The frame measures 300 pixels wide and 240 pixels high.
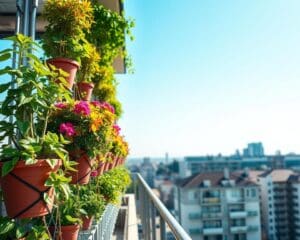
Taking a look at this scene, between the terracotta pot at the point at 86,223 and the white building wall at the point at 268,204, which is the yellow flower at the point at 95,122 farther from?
the white building wall at the point at 268,204

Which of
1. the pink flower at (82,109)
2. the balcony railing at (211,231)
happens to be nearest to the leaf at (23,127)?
the pink flower at (82,109)

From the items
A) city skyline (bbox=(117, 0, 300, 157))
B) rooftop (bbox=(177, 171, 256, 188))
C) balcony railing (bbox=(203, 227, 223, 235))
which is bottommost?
balcony railing (bbox=(203, 227, 223, 235))

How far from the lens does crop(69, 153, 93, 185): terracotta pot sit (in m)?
1.60

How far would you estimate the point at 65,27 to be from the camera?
1.90m

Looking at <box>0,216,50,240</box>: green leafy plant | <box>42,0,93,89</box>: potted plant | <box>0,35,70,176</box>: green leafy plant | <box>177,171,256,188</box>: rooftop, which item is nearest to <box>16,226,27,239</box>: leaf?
<box>0,216,50,240</box>: green leafy plant

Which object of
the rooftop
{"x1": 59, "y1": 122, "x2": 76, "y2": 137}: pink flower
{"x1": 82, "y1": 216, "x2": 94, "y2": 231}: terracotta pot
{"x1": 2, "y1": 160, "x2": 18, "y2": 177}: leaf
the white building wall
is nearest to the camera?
{"x1": 2, "y1": 160, "x2": 18, "y2": 177}: leaf

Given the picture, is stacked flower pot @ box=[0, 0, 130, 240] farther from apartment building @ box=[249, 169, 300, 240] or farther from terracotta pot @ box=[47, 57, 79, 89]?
apartment building @ box=[249, 169, 300, 240]

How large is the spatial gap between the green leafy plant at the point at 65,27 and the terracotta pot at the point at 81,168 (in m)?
0.62

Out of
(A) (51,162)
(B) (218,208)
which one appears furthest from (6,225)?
(B) (218,208)

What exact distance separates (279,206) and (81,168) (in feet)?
164

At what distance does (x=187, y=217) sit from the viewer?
3744cm

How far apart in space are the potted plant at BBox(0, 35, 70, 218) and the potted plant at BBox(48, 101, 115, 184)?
26 centimetres

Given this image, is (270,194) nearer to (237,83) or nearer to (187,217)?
(187,217)

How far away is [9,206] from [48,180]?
0.15 metres
